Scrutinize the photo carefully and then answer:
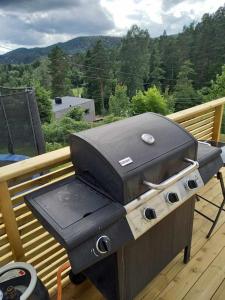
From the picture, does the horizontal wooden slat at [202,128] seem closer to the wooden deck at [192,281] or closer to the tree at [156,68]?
the wooden deck at [192,281]

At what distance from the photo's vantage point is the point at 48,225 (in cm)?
98

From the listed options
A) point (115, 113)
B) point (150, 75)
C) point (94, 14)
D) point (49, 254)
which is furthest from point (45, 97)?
point (49, 254)

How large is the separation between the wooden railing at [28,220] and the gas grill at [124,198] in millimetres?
179

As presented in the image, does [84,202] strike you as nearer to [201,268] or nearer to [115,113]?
[201,268]

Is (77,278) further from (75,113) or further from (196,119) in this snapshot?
(75,113)

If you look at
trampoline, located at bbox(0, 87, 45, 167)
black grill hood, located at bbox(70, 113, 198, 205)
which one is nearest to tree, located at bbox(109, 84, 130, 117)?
trampoline, located at bbox(0, 87, 45, 167)

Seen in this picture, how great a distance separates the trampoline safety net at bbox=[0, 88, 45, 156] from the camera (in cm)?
465

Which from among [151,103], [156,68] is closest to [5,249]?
[151,103]

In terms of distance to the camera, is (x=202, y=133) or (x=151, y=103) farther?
(x=151, y=103)

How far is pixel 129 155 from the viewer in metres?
1.09

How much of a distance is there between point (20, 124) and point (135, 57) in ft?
78.7

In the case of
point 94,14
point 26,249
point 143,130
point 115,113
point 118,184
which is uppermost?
point 94,14

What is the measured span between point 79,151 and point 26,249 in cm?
72

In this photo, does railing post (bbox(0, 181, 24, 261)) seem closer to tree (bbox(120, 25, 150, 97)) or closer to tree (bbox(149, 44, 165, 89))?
tree (bbox(120, 25, 150, 97))
